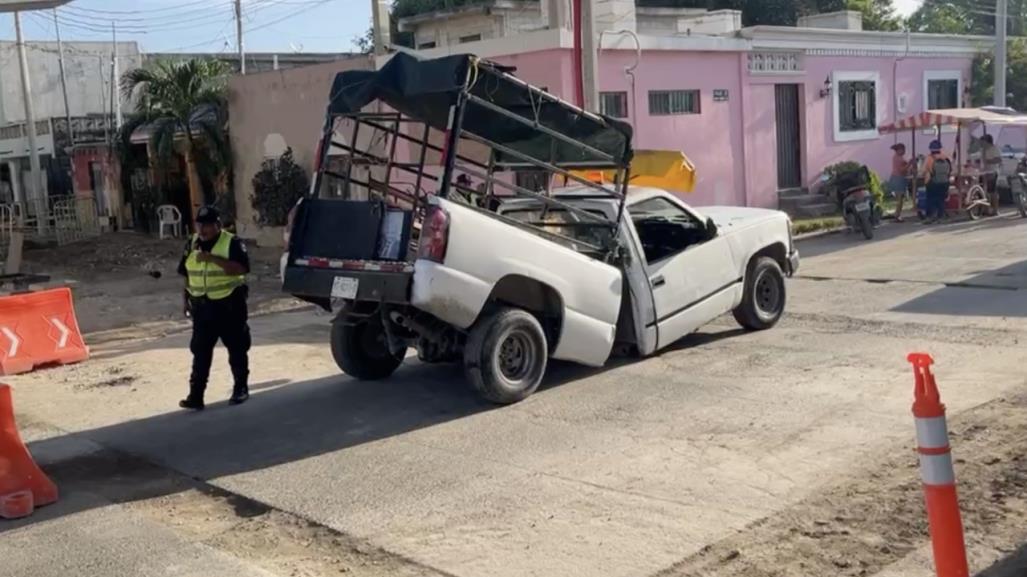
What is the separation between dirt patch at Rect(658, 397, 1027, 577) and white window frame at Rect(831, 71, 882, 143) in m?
20.1

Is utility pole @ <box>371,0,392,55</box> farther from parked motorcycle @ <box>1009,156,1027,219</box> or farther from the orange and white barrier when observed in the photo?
the orange and white barrier

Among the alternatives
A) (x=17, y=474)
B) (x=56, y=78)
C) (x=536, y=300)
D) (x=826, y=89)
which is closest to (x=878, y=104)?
(x=826, y=89)

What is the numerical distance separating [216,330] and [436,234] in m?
2.19

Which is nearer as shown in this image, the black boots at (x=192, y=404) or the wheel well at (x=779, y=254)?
the black boots at (x=192, y=404)

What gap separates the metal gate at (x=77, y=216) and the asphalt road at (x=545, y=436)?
893 inches

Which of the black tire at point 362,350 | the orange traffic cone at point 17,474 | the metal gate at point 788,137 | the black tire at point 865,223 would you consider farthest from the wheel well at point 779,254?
the metal gate at point 788,137

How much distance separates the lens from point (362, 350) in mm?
9805

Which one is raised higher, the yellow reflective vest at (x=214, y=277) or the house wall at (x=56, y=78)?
the house wall at (x=56, y=78)

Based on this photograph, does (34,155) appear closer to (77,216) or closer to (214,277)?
(77,216)

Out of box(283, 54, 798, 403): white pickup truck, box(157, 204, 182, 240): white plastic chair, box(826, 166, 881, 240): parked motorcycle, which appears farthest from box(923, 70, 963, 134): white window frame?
box(283, 54, 798, 403): white pickup truck

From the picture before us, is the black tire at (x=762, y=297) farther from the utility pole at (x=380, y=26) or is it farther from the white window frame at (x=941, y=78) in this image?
the white window frame at (x=941, y=78)

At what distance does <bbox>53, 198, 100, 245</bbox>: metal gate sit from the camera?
33.4 metres

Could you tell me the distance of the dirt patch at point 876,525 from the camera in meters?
5.25

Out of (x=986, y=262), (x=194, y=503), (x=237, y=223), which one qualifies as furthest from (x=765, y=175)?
(x=194, y=503)
